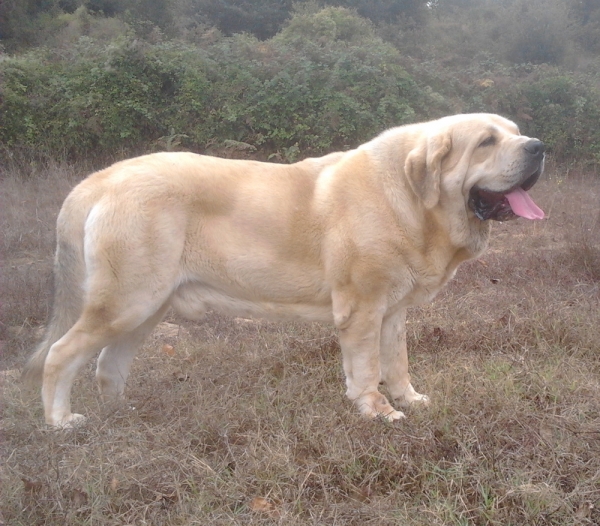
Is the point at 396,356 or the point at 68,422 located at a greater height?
the point at 68,422

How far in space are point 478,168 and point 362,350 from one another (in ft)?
4.14

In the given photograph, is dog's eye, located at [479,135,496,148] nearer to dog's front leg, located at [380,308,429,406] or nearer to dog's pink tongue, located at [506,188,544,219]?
dog's pink tongue, located at [506,188,544,219]

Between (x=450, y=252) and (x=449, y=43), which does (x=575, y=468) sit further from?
(x=449, y=43)

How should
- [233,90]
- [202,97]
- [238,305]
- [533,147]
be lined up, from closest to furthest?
[533,147], [238,305], [202,97], [233,90]

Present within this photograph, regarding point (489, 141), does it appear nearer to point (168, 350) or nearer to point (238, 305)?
point (238, 305)

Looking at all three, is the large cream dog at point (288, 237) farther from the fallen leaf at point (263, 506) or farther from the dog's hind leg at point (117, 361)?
the fallen leaf at point (263, 506)

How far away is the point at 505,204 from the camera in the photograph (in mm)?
3625

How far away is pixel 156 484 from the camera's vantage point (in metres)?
2.97

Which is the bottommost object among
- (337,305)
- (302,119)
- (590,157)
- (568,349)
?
(590,157)

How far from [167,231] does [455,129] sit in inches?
69.4

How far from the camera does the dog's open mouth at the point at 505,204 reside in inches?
139

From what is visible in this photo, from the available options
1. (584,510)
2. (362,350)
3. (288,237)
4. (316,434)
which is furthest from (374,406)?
(584,510)

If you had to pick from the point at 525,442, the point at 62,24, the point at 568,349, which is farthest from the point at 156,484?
the point at 62,24

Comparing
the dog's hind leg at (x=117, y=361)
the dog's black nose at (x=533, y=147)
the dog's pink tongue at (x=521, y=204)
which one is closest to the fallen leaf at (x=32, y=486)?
the dog's hind leg at (x=117, y=361)
